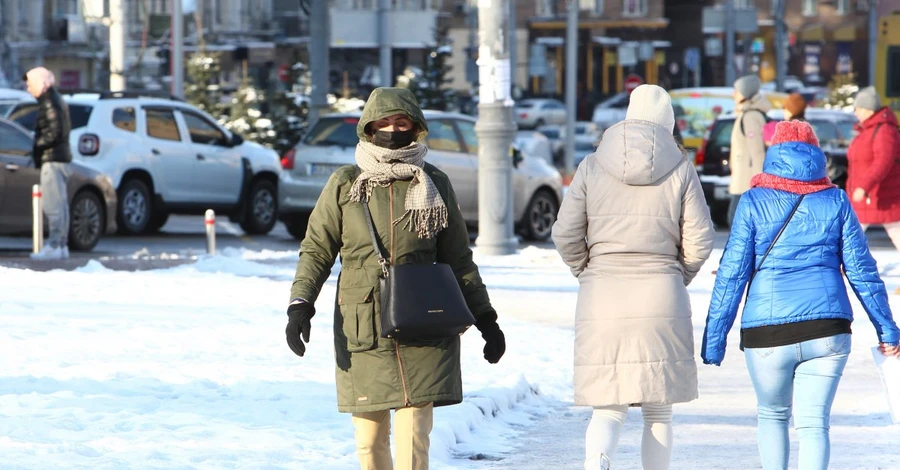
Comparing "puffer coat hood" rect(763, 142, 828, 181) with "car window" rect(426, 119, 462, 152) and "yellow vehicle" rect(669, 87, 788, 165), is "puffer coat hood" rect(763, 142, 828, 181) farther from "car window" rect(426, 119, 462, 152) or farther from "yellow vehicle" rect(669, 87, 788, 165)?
"yellow vehicle" rect(669, 87, 788, 165)

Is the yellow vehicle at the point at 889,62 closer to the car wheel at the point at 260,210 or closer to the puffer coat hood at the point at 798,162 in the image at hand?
the car wheel at the point at 260,210

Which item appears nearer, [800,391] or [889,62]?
[800,391]

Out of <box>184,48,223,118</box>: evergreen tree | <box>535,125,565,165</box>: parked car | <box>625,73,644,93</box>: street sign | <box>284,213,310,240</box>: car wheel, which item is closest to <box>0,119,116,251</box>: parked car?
<box>284,213,310,240</box>: car wheel

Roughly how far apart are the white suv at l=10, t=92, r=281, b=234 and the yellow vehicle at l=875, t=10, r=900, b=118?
15.8 m

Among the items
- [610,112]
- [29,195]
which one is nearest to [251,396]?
[29,195]

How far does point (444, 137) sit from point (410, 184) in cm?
1348

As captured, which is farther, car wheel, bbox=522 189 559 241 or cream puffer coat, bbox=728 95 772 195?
car wheel, bbox=522 189 559 241

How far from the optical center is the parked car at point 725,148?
21.0m

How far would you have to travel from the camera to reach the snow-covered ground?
693 cm

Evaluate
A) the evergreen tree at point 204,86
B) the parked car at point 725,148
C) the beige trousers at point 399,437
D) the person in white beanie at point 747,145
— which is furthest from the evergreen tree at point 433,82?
the beige trousers at point 399,437

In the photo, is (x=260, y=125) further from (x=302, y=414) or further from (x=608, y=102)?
(x=608, y=102)

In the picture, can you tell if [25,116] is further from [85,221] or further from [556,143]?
[556,143]

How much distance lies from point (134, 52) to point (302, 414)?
174 ft

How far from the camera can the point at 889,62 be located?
32.1m
